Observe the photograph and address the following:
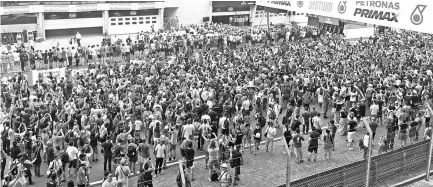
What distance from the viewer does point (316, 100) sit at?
23.2 meters

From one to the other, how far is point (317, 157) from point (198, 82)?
7.90 meters

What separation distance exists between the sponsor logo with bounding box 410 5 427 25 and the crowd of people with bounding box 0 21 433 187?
120 inches

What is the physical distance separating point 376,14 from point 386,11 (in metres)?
0.76

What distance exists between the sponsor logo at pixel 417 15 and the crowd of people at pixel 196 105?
3049 mm

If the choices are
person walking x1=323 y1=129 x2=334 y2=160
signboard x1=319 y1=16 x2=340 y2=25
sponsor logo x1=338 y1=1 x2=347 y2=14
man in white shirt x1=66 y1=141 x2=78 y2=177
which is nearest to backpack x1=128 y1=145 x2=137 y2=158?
man in white shirt x1=66 y1=141 x2=78 y2=177

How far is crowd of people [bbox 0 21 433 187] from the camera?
14602 mm

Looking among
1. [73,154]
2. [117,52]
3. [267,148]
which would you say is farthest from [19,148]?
[117,52]

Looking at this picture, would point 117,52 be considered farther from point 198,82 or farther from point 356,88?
point 356,88

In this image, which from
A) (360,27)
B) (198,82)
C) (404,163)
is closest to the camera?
(404,163)

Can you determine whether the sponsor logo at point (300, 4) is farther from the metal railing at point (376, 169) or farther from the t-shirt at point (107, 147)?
the t-shirt at point (107, 147)

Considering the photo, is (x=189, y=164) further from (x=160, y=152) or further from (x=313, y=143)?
(x=313, y=143)

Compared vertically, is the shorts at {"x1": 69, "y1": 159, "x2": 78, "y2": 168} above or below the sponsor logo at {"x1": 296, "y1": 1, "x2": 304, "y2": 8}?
below

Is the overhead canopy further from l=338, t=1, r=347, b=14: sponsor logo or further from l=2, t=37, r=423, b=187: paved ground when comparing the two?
l=2, t=37, r=423, b=187: paved ground

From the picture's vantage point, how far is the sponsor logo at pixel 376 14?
20967 millimetres
